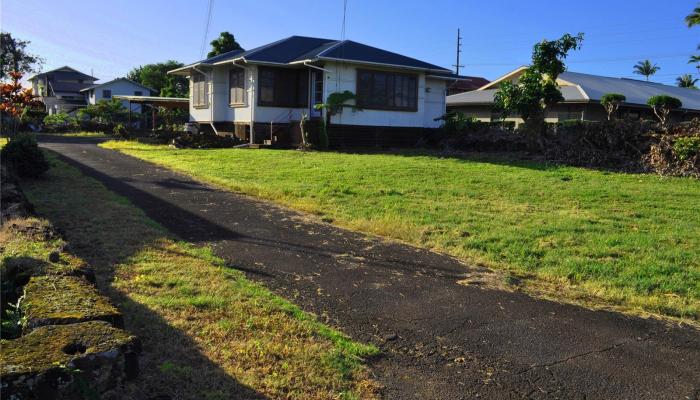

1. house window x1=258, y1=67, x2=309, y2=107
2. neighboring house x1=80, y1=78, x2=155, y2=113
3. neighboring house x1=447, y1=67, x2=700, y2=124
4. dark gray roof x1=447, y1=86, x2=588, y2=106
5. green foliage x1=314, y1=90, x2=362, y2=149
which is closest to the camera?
green foliage x1=314, y1=90, x2=362, y2=149

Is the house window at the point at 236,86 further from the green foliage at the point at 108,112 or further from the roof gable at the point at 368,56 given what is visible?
the green foliage at the point at 108,112

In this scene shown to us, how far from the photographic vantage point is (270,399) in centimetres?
335

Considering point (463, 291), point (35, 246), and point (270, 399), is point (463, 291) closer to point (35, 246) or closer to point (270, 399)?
point (270, 399)

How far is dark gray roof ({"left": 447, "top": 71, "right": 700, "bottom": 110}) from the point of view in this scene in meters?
31.0

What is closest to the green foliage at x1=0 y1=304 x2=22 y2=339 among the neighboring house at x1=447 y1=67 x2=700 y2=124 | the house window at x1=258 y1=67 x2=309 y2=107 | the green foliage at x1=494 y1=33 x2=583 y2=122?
the green foliage at x1=494 y1=33 x2=583 y2=122

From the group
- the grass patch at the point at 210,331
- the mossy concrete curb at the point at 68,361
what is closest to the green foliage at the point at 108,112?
the grass patch at the point at 210,331

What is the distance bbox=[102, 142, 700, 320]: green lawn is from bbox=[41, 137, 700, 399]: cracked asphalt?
2.03 ft

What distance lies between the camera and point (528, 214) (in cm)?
911

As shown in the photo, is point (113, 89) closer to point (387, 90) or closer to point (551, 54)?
point (387, 90)

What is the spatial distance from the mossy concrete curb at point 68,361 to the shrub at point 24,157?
9.28m

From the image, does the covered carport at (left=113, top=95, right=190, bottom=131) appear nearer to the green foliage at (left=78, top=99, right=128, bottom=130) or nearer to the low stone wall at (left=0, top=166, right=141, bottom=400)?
the green foliage at (left=78, top=99, right=128, bottom=130)

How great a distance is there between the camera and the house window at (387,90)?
22703 mm

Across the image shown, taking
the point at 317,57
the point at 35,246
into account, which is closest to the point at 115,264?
the point at 35,246

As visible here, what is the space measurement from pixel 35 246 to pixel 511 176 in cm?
1052
